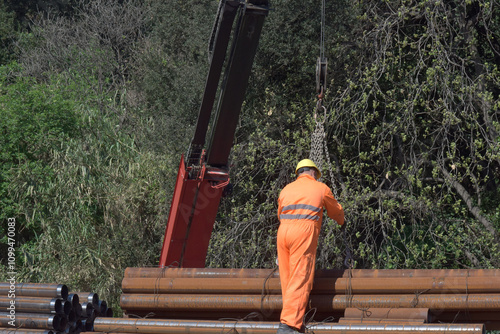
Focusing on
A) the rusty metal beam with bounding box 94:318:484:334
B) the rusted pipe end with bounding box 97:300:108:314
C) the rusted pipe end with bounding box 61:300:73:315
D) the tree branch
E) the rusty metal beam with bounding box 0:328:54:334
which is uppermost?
the tree branch

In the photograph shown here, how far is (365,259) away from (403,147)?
209 cm

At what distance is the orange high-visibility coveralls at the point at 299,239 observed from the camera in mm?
6562

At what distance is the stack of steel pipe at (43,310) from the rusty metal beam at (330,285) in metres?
0.91

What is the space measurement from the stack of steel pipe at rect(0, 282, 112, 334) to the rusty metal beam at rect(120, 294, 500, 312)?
36.0 inches

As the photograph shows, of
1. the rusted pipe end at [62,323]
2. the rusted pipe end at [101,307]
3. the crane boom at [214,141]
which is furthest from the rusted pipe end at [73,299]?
the crane boom at [214,141]

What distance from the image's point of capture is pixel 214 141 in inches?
330

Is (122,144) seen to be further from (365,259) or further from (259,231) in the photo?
(365,259)

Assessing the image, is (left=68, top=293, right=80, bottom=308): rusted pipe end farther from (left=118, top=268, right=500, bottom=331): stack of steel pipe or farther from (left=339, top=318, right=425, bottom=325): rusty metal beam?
(left=339, top=318, right=425, bottom=325): rusty metal beam

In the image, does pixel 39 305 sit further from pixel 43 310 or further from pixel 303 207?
pixel 303 207

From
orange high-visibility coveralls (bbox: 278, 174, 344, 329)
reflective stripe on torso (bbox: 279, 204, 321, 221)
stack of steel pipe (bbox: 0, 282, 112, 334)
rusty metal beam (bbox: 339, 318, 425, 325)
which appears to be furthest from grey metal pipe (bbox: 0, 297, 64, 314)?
rusty metal beam (bbox: 339, 318, 425, 325)

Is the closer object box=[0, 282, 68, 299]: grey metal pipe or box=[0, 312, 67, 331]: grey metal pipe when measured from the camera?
box=[0, 312, 67, 331]: grey metal pipe

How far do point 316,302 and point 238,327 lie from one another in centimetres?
83

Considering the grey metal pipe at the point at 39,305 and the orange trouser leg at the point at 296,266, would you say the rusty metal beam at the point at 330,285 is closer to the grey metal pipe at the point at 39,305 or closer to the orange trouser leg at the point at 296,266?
the orange trouser leg at the point at 296,266

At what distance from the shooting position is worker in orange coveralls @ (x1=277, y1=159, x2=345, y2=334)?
258 inches
